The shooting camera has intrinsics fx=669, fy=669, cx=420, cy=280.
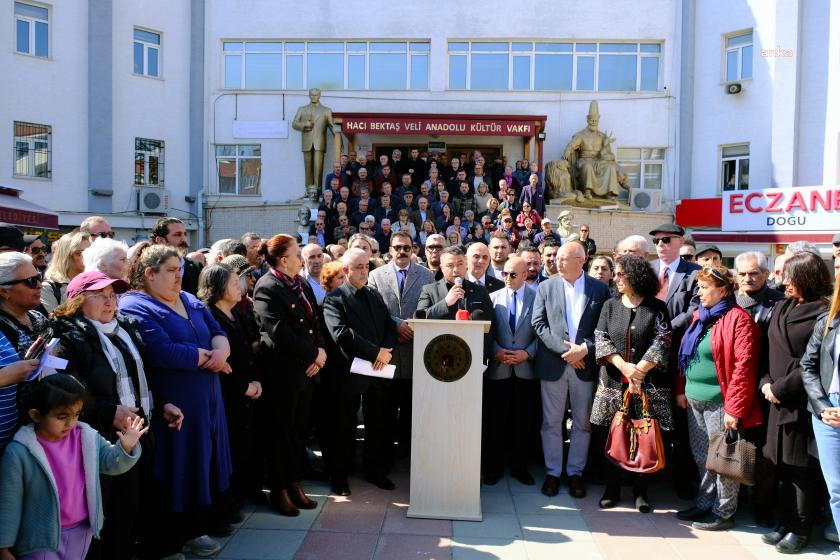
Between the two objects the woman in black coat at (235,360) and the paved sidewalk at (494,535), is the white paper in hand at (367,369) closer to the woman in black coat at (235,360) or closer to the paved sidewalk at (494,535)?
the woman in black coat at (235,360)

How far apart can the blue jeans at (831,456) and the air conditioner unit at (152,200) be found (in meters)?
17.1

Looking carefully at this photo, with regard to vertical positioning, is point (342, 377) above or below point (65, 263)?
below

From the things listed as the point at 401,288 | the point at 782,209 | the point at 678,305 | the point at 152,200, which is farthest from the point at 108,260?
the point at 782,209

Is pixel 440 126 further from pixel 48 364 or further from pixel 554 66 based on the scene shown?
pixel 48 364

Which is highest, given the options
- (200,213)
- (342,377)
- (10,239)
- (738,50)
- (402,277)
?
(738,50)

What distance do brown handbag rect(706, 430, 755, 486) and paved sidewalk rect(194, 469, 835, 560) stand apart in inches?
16.8

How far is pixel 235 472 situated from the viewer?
4.57 meters

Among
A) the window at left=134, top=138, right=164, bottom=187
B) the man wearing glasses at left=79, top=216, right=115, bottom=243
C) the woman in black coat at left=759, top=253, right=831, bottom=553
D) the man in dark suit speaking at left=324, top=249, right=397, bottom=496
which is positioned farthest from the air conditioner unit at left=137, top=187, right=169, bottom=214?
the woman in black coat at left=759, top=253, right=831, bottom=553

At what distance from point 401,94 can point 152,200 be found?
738cm

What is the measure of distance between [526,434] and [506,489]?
1.75 ft

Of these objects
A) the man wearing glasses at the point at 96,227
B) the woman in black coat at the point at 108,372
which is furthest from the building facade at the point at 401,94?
the woman in black coat at the point at 108,372

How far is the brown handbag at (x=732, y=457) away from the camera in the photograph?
14.2 feet

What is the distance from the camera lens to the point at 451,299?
495 cm

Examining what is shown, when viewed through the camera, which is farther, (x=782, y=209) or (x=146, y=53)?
(x=146, y=53)
